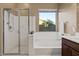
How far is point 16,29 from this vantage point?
489 centimetres

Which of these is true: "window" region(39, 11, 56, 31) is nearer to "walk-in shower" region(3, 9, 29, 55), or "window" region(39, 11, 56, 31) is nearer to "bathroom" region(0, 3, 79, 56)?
"bathroom" region(0, 3, 79, 56)

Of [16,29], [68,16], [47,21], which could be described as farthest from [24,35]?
[68,16]

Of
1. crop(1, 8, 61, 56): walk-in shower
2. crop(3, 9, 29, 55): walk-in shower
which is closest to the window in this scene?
crop(1, 8, 61, 56): walk-in shower

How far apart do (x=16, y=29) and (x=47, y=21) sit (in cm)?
110

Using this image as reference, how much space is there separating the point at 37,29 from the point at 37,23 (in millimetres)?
194

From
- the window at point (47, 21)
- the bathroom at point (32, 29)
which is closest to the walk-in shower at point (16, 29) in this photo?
the bathroom at point (32, 29)

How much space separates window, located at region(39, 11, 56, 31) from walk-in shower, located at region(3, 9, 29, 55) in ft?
1.71

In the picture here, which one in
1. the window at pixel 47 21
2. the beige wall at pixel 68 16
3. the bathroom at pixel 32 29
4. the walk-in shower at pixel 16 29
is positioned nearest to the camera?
the beige wall at pixel 68 16

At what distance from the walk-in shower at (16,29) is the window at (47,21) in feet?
1.71

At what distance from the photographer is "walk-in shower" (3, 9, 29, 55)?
4621mm

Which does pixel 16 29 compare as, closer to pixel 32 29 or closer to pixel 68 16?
pixel 32 29

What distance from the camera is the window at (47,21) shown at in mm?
4395

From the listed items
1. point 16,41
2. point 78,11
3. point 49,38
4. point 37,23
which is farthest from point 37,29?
point 78,11

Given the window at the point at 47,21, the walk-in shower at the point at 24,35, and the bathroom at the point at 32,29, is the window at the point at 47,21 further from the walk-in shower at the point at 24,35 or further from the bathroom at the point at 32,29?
the walk-in shower at the point at 24,35
